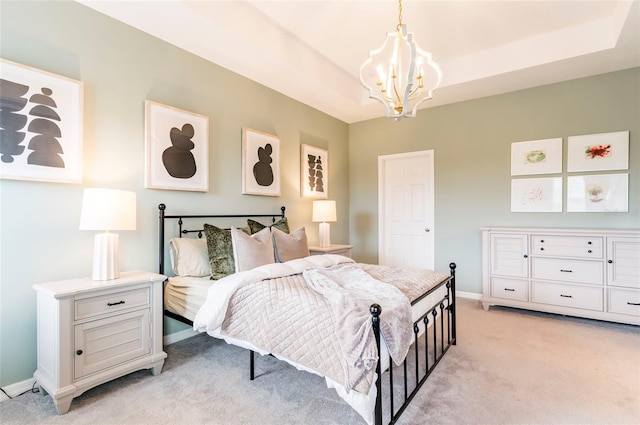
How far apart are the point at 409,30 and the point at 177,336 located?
3787 mm

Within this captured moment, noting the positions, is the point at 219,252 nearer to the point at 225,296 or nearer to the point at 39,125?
the point at 225,296

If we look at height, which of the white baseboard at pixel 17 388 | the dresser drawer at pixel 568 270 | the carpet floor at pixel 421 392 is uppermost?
the dresser drawer at pixel 568 270


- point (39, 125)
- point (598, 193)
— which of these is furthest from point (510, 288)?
point (39, 125)

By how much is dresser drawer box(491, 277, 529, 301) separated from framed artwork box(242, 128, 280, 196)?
9.51ft

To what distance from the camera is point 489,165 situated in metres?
4.23

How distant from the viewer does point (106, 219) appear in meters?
2.04

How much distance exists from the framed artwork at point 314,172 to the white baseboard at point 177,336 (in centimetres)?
229

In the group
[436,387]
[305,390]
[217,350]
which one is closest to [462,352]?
[436,387]

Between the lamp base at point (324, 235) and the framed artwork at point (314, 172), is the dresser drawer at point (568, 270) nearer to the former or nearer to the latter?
the lamp base at point (324, 235)

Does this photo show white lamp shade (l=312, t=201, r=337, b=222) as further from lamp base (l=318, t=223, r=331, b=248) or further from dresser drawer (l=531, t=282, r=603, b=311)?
dresser drawer (l=531, t=282, r=603, b=311)

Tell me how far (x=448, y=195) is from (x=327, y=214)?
1.80 metres

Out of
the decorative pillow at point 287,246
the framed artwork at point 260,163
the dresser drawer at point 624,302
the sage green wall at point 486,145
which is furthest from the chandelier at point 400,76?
the dresser drawer at point 624,302

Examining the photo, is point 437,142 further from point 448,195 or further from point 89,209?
point 89,209

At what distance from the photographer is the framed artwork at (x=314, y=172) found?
448 centimetres
